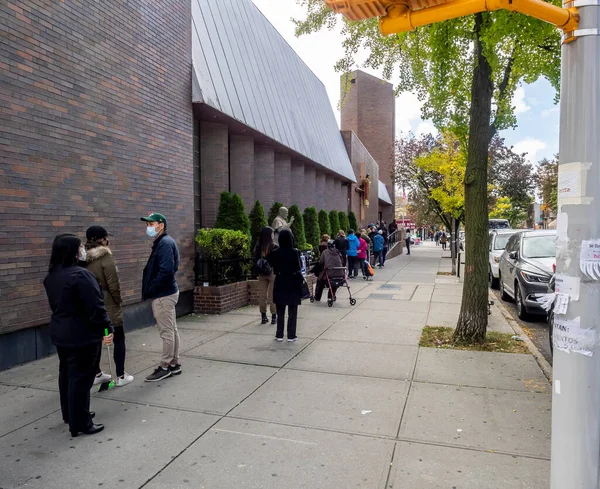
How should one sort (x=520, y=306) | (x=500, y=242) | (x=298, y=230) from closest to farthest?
(x=520, y=306)
(x=500, y=242)
(x=298, y=230)

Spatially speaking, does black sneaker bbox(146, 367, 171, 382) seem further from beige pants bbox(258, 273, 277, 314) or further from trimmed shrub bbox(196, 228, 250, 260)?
trimmed shrub bbox(196, 228, 250, 260)

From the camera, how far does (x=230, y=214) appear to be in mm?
10258

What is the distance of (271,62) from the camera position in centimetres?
1495

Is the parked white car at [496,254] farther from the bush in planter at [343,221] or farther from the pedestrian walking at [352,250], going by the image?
the bush in planter at [343,221]

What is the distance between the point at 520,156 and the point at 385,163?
11122mm

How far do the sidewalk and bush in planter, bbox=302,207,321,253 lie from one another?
382 inches

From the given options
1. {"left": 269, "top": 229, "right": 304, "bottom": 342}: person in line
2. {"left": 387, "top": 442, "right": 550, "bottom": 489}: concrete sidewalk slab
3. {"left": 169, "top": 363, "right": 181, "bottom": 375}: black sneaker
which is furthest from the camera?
{"left": 269, "top": 229, "right": 304, "bottom": 342}: person in line

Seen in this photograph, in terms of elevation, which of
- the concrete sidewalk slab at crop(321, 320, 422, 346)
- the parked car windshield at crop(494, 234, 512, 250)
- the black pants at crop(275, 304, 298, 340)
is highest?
the parked car windshield at crop(494, 234, 512, 250)

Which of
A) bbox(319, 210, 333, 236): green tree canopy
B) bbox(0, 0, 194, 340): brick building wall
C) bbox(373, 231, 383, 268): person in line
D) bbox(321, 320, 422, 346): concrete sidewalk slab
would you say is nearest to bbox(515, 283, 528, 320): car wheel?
bbox(321, 320, 422, 346): concrete sidewalk slab

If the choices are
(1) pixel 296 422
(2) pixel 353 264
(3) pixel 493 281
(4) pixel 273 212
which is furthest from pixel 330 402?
(2) pixel 353 264

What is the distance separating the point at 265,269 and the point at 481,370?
13.1 ft

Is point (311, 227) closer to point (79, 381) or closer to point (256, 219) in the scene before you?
point (256, 219)

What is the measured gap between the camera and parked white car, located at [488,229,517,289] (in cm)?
1314

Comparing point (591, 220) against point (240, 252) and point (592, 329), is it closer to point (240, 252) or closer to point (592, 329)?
point (592, 329)
